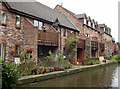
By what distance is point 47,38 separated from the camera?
15.8 meters

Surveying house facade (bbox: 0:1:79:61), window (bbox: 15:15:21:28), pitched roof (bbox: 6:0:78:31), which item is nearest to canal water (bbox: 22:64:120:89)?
house facade (bbox: 0:1:79:61)

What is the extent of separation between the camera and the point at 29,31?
13961 millimetres

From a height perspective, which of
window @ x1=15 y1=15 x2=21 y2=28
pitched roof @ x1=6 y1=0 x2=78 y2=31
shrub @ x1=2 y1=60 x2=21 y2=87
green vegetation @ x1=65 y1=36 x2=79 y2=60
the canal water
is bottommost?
the canal water

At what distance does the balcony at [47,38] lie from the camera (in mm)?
14807

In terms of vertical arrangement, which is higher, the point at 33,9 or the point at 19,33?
the point at 33,9

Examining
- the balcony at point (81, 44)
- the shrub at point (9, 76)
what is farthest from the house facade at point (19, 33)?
the balcony at point (81, 44)

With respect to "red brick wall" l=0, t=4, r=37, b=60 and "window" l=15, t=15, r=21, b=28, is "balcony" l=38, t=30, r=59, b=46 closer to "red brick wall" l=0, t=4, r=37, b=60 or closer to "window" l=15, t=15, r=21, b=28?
"red brick wall" l=0, t=4, r=37, b=60

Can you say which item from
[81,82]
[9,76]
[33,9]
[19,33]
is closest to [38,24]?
[33,9]

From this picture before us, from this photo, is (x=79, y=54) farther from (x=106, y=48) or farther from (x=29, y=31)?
(x=106, y=48)

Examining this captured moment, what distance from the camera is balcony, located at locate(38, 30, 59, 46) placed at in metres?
14.8

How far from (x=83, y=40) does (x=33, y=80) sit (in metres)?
15.7

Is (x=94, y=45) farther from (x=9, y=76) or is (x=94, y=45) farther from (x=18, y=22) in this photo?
(x=9, y=76)

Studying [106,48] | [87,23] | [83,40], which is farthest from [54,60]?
[106,48]

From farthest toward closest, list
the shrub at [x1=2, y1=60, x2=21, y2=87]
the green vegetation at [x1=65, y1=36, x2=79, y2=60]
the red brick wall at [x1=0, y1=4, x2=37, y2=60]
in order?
the green vegetation at [x1=65, y1=36, x2=79, y2=60] < the red brick wall at [x1=0, y1=4, x2=37, y2=60] < the shrub at [x1=2, y1=60, x2=21, y2=87]
